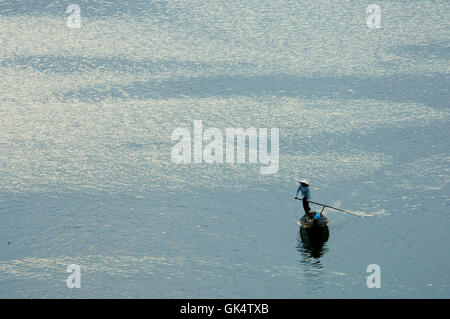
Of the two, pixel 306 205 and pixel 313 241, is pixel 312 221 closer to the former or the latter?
pixel 313 241

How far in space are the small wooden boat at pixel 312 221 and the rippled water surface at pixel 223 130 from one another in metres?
0.88

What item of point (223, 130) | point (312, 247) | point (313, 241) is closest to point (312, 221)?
point (313, 241)

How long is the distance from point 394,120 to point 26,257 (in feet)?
92.0

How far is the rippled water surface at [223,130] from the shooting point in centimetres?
3631

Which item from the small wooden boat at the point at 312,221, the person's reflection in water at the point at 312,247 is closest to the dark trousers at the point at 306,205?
the small wooden boat at the point at 312,221

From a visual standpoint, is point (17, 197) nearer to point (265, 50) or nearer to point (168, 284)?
point (168, 284)

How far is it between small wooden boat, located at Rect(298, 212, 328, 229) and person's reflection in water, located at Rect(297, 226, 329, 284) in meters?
0.20

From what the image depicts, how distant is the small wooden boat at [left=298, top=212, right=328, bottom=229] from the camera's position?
37719 mm

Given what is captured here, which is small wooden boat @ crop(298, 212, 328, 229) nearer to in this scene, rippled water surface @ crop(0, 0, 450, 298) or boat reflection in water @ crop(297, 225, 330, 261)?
boat reflection in water @ crop(297, 225, 330, 261)

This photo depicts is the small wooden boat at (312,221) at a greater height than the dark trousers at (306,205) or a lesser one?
lesser

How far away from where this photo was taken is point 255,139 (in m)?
51.7

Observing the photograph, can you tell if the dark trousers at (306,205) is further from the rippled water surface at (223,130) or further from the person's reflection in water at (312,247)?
the rippled water surface at (223,130)

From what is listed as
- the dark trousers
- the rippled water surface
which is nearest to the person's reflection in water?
the rippled water surface
